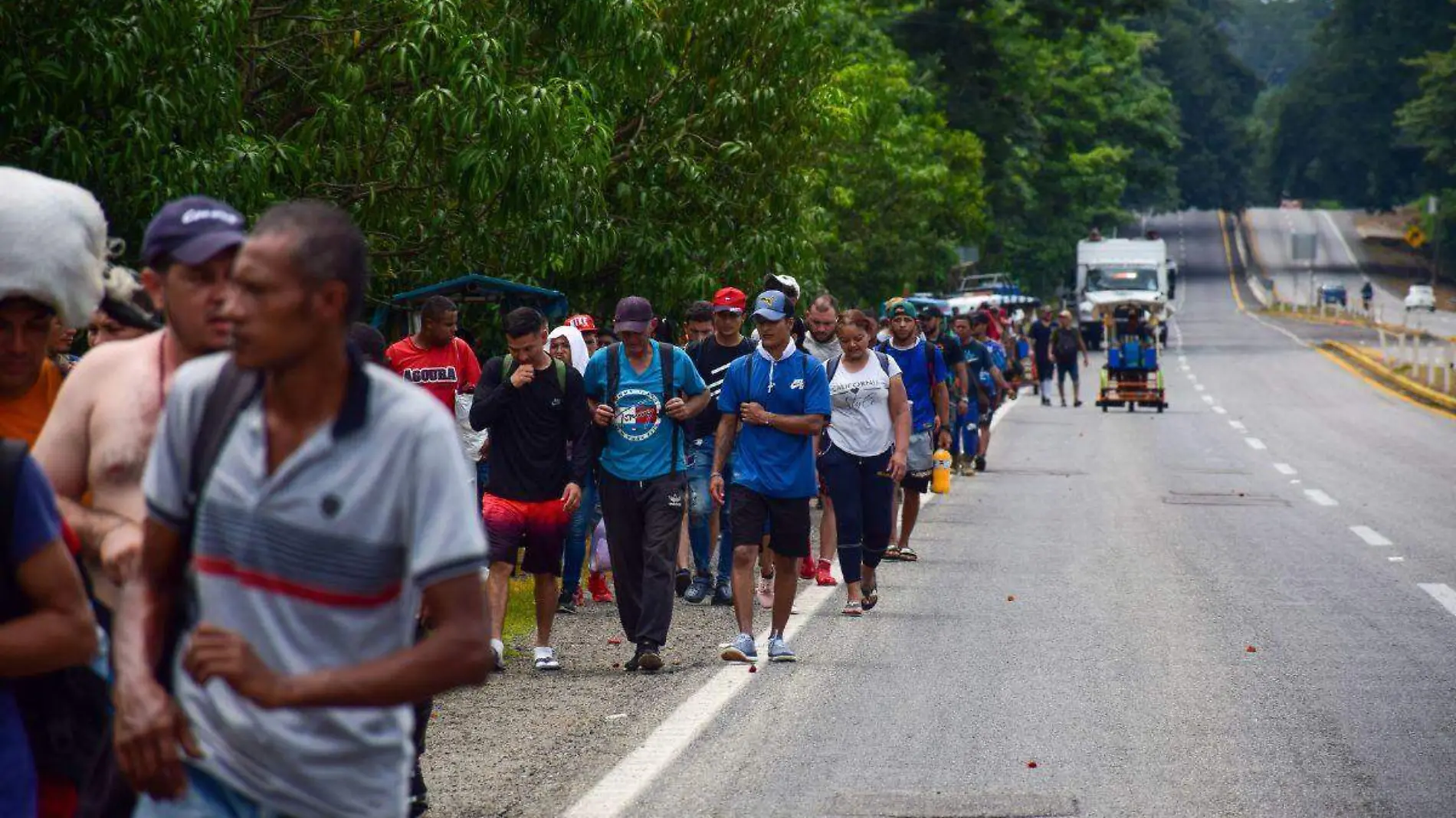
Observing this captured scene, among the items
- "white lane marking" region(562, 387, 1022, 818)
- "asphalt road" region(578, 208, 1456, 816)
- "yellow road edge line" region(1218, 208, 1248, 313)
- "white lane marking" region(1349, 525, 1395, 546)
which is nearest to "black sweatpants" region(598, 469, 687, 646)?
"white lane marking" region(562, 387, 1022, 818)

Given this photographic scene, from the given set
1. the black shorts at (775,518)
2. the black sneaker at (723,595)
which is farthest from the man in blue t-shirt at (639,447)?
the black sneaker at (723,595)

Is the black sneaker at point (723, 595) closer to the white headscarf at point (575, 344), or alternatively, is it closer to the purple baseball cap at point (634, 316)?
the white headscarf at point (575, 344)

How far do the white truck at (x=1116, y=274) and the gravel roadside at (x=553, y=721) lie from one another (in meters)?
50.0

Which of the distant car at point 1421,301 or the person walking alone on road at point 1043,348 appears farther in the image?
the distant car at point 1421,301

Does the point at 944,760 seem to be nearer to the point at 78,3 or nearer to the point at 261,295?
the point at 261,295

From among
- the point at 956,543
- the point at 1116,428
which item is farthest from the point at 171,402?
the point at 1116,428

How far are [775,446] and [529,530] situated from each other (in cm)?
135

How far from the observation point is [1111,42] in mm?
74750

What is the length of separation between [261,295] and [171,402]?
299 millimetres

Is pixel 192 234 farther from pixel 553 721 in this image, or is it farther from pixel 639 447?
pixel 639 447

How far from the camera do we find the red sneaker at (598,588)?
12734mm

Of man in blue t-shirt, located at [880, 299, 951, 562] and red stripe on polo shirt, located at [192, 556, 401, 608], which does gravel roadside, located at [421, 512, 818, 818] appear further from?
red stripe on polo shirt, located at [192, 556, 401, 608]

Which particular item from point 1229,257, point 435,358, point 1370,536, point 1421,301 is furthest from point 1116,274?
point 1229,257

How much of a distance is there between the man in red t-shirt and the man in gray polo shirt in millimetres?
7560
